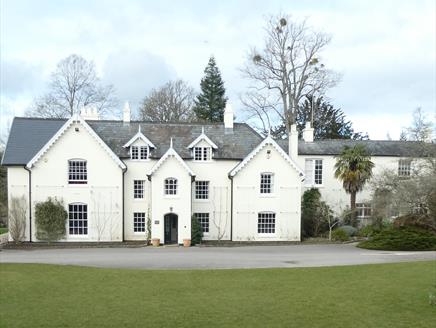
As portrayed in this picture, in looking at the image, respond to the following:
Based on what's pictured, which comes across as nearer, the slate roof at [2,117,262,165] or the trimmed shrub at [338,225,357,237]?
the slate roof at [2,117,262,165]

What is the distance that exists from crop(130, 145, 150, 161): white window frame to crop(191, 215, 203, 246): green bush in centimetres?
627

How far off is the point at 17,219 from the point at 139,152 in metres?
9.96

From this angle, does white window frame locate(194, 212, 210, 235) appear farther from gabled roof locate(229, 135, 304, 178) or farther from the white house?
gabled roof locate(229, 135, 304, 178)

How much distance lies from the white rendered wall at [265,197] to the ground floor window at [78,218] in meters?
11.2

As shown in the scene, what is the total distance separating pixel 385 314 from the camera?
13.2 meters

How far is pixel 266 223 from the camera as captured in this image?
38.1 m

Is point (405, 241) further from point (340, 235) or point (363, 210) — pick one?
point (363, 210)

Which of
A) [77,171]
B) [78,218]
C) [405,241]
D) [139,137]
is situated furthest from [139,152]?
[405,241]

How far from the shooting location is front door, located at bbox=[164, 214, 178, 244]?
1421 inches

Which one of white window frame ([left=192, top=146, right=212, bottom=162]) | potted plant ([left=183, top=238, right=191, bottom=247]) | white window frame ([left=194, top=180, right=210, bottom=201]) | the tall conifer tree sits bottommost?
potted plant ([left=183, top=238, right=191, bottom=247])

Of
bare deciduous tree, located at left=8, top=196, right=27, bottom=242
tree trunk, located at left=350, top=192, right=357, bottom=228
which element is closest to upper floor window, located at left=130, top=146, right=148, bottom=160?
bare deciduous tree, located at left=8, top=196, right=27, bottom=242

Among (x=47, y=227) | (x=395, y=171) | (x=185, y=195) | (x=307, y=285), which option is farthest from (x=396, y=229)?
(x=47, y=227)

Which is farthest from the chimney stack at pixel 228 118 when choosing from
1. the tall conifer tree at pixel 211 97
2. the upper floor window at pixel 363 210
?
the tall conifer tree at pixel 211 97

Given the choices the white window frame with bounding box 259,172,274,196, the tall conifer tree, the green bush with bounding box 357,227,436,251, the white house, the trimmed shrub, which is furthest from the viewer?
the tall conifer tree
